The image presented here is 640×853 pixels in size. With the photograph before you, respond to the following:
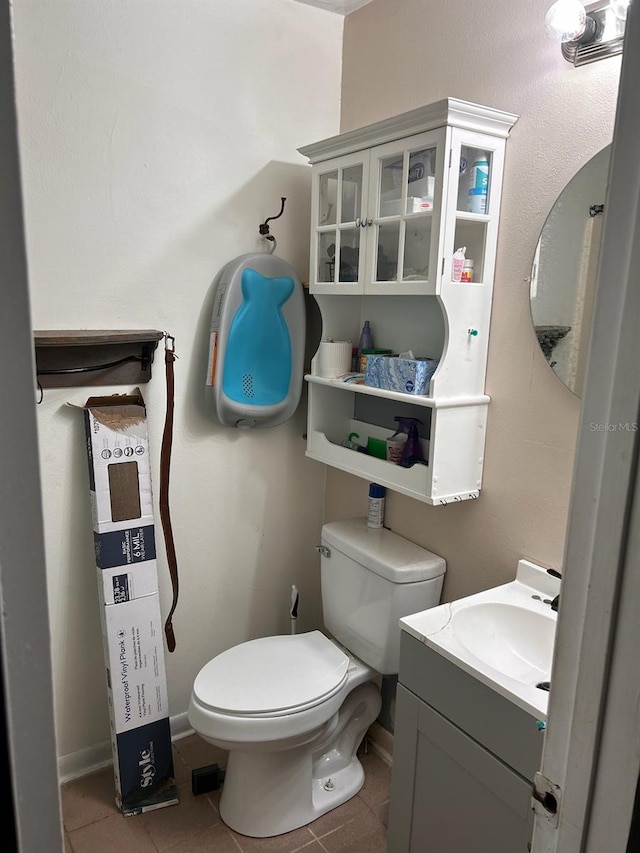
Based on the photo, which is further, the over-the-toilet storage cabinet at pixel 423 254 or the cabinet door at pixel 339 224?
the cabinet door at pixel 339 224

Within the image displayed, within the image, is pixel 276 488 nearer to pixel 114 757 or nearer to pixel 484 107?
pixel 114 757

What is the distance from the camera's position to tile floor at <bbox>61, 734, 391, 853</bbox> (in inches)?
69.9

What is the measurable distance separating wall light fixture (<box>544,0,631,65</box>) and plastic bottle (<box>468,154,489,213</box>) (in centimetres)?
31

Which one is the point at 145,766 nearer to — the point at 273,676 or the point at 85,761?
the point at 85,761

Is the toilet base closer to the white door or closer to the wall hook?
the white door

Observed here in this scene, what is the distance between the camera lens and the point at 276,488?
229 cm

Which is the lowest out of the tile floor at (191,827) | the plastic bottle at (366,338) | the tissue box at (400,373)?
the tile floor at (191,827)

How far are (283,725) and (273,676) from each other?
0.52 feet

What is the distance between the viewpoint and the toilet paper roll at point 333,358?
2.05m

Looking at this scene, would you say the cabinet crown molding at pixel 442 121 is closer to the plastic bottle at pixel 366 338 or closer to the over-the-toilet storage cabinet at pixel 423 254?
the over-the-toilet storage cabinet at pixel 423 254

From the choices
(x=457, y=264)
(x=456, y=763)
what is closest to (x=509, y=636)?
(x=456, y=763)

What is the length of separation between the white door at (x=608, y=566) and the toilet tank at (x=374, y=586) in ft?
3.71

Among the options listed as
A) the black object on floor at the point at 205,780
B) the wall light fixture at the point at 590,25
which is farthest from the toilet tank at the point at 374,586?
the wall light fixture at the point at 590,25

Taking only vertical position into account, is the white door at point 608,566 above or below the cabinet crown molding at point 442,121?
below
